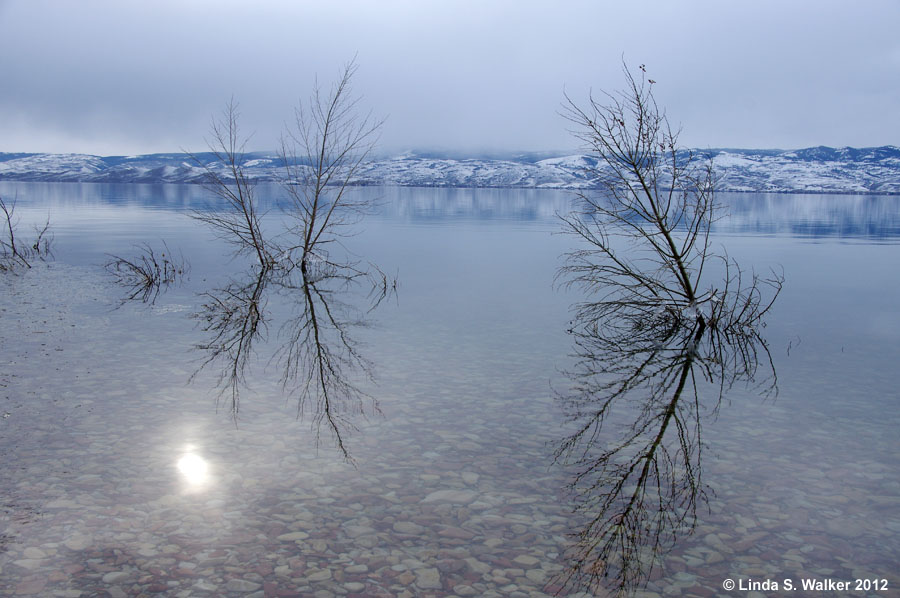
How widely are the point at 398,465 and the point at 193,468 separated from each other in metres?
2.33

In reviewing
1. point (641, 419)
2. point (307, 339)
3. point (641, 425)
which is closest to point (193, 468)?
point (641, 425)

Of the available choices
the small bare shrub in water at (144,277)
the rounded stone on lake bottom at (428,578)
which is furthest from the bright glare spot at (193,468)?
the small bare shrub in water at (144,277)

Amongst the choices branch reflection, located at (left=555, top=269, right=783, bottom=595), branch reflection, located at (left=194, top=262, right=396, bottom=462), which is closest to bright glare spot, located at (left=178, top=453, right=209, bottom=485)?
branch reflection, located at (left=194, top=262, right=396, bottom=462)

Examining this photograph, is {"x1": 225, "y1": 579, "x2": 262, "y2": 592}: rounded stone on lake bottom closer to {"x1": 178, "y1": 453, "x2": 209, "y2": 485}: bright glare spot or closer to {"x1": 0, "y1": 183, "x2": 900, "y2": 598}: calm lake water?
{"x1": 0, "y1": 183, "x2": 900, "y2": 598}: calm lake water

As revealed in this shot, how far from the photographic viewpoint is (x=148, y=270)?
2395cm

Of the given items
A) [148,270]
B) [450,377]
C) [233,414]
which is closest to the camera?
[233,414]

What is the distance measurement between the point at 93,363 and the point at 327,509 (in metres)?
7.21

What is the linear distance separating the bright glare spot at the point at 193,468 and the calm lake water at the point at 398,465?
4 cm

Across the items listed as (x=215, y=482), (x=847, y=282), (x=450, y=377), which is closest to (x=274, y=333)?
(x=450, y=377)

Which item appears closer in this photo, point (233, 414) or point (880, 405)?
point (233, 414)

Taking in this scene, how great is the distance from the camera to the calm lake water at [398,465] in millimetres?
5844

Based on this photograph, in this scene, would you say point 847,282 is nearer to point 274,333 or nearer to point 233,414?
point 274,333

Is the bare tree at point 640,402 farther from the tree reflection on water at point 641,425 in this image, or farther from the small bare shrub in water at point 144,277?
the small bare shrub in water at point 144,277

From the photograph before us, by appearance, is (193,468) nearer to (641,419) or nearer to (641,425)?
(641,425)
